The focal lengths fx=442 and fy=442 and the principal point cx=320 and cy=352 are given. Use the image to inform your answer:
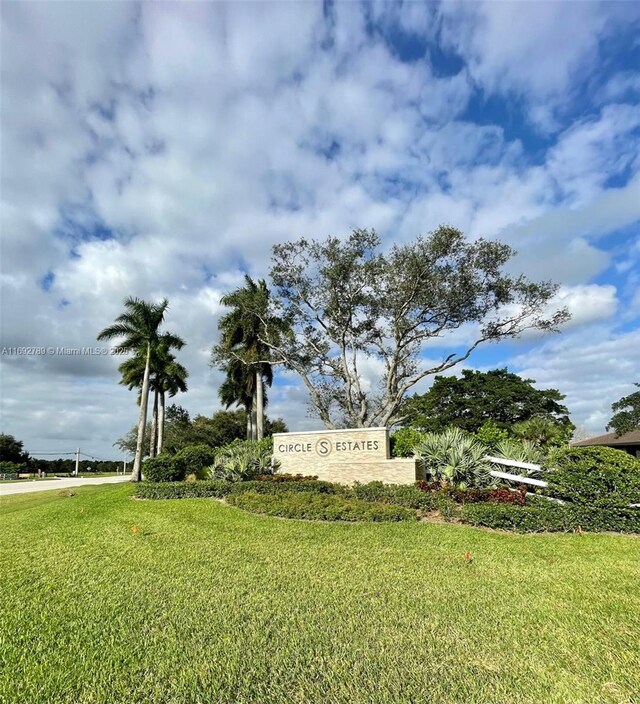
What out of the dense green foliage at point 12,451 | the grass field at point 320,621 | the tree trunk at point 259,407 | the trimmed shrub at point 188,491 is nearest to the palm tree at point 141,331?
the tree trunk at point 259,407

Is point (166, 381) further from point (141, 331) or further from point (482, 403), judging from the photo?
point (482, 403)

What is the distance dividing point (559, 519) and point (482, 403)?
21.0m

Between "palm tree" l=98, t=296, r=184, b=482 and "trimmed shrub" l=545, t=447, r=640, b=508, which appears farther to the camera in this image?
"palm tree" l=98, t=296, r=184, b=482

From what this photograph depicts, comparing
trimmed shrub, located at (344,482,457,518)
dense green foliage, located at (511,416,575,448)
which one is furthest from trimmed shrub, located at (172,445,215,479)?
dense green foliage, located at (511,416,575,448)

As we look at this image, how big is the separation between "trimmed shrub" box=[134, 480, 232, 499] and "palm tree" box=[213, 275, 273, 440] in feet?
35.9

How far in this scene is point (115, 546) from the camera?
6.71 meters

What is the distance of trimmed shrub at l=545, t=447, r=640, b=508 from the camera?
313 inches

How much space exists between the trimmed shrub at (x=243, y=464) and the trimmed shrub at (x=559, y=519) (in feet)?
27.4

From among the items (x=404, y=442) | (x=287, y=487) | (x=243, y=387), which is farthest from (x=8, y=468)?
(x=404, y=442)

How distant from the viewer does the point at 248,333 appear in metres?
25.0

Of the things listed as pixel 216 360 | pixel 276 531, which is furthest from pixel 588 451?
pixel 216 360

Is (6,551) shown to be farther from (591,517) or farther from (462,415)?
(462,415)

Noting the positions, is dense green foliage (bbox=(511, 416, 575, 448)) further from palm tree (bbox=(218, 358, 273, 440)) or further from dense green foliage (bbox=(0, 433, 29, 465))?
dense green foliage (bbox=(0, 433, 29, 465))

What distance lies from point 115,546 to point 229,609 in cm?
359
